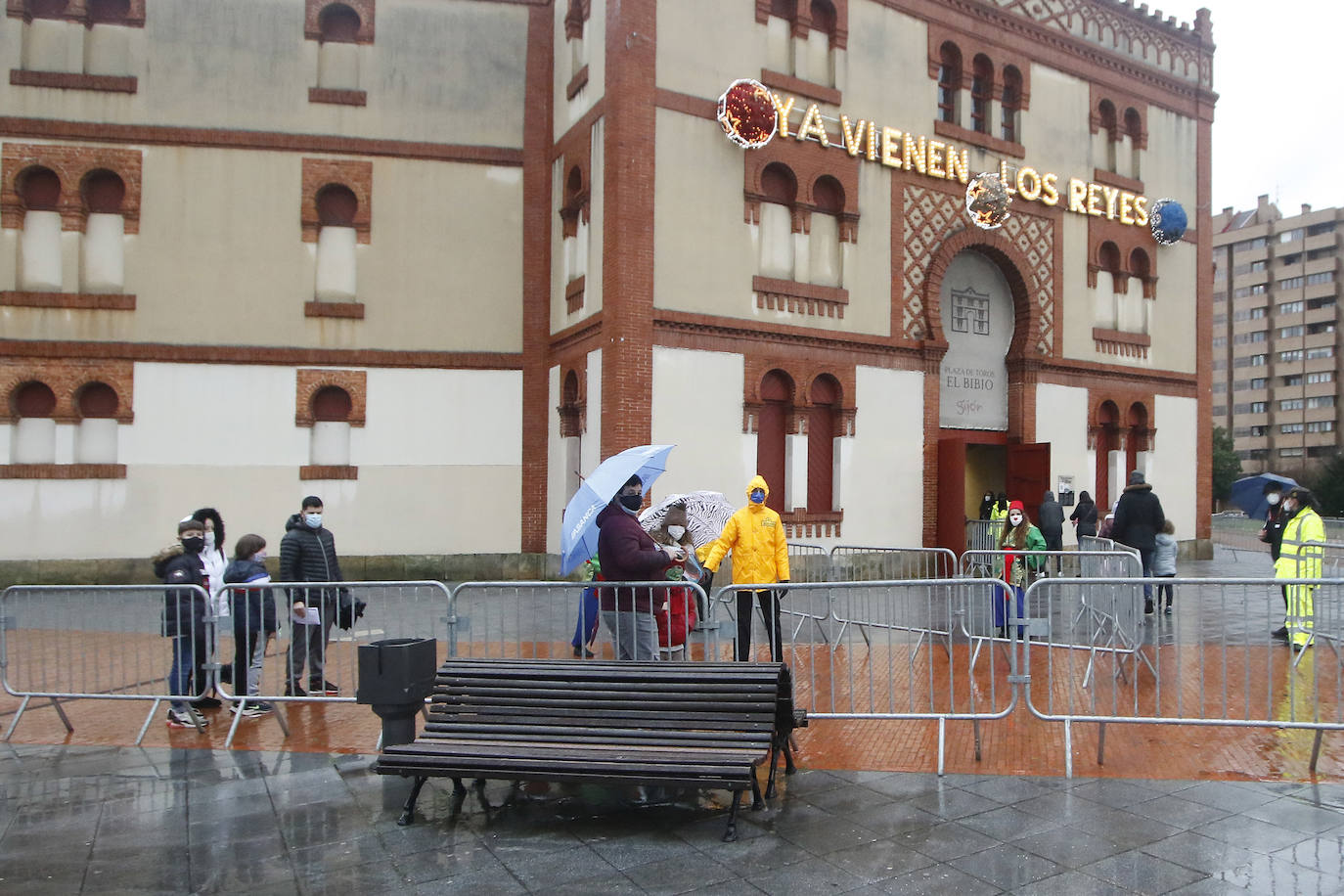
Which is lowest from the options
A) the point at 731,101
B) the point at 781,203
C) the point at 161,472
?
the point at 161,472

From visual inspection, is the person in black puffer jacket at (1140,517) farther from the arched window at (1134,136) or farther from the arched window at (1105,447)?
the arched window at (1134,136)

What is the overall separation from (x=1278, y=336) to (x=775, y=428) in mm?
80603

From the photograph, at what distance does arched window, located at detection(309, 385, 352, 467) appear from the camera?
63.7 ft

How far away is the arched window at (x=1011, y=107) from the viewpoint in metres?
21.6

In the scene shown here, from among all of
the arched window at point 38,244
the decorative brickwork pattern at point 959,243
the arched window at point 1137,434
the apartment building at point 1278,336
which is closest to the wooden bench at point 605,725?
the decorative brickwork pattern at point 959,243

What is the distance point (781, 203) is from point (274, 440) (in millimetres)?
10637

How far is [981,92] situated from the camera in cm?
2133

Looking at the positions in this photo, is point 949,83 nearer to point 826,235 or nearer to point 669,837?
point 826,235

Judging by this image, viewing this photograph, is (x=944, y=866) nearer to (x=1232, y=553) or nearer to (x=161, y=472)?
(x=161, y=472)

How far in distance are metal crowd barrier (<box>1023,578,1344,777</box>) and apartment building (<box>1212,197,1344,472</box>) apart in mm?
78123

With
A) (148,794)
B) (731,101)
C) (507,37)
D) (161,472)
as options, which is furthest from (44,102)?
(148,794)

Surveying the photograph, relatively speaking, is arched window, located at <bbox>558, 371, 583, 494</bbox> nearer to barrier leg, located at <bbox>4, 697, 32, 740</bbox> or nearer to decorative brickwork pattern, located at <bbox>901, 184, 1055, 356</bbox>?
decorative brickwork pattern, located at <bbox>901, 184, 1055, 356</bbox>

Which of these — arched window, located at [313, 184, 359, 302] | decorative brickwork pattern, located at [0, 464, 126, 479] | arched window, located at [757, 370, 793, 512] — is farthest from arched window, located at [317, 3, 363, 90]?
arched window, located at [757, 370, 793, 512]

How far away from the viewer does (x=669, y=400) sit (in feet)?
56.1
